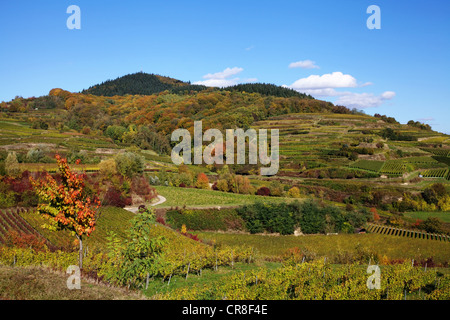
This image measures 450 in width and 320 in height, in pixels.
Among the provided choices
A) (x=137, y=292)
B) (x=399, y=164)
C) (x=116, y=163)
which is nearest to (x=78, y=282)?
(x=137, y=292)

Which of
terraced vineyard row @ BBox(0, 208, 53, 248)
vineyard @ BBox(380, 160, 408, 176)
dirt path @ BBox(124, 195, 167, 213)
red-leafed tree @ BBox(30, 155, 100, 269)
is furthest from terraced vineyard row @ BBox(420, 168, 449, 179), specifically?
red-leafed tree @ BBox(30, 155, 100, 269)

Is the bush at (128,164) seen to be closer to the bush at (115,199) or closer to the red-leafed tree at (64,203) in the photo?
the bush at (115,199)

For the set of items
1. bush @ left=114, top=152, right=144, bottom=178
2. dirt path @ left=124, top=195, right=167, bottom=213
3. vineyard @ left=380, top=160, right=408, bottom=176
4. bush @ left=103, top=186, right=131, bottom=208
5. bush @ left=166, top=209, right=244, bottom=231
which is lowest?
bush @ left=166, top=209, right=244, bottom=231

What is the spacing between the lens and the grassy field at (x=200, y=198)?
146ft

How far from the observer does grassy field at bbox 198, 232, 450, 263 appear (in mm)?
33188

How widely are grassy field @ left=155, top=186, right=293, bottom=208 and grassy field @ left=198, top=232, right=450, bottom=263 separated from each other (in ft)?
20.0

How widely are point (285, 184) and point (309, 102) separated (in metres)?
73.8

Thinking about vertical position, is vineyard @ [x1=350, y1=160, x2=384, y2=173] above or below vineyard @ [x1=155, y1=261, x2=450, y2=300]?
above

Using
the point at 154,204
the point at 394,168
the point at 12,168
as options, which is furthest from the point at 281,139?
the point at 12,168

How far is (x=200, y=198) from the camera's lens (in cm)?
4834

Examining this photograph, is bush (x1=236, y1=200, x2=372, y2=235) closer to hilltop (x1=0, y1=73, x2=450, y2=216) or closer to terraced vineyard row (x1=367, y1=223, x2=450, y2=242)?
terraced vineyard row (x1=367, y1=223, x2=450, y2=242)

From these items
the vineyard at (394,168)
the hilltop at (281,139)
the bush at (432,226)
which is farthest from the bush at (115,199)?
the vineyard at (394,168)

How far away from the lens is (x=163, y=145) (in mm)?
104625

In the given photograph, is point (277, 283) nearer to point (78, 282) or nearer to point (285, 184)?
point (78, 282)
